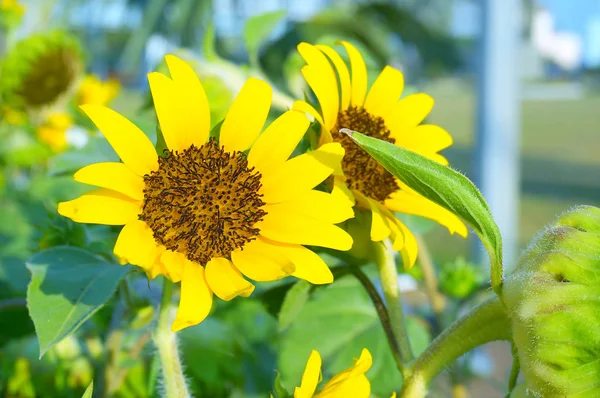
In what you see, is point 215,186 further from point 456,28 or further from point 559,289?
point 456,28

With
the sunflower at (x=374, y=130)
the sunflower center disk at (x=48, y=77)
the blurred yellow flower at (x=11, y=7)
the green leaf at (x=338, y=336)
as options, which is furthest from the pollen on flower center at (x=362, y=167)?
the blurred yellow flower at (x=11, y=7)

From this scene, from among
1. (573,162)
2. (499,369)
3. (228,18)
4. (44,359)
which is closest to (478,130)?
(499,369)

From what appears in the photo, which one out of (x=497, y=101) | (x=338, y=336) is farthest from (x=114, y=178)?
(x=497, y=101)

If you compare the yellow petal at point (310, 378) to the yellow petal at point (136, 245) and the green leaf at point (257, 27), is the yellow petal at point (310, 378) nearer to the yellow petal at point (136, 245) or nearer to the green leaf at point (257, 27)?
the yellow petal at point (136, 245)

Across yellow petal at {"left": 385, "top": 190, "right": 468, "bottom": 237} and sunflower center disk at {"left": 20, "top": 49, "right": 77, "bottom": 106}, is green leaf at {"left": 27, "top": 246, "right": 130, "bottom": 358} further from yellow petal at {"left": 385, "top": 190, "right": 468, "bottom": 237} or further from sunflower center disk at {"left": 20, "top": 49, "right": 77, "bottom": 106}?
sunflower center disk at {"left": 20, "top": 49, "right": 77, "bottom": 106}

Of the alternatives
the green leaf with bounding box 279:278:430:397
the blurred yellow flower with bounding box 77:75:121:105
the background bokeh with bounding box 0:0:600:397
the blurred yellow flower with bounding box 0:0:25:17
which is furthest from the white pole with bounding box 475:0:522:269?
the green leaf with bounding box 279:278:430:397

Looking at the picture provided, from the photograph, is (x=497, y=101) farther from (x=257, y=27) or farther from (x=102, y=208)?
(x=102, y=208)
